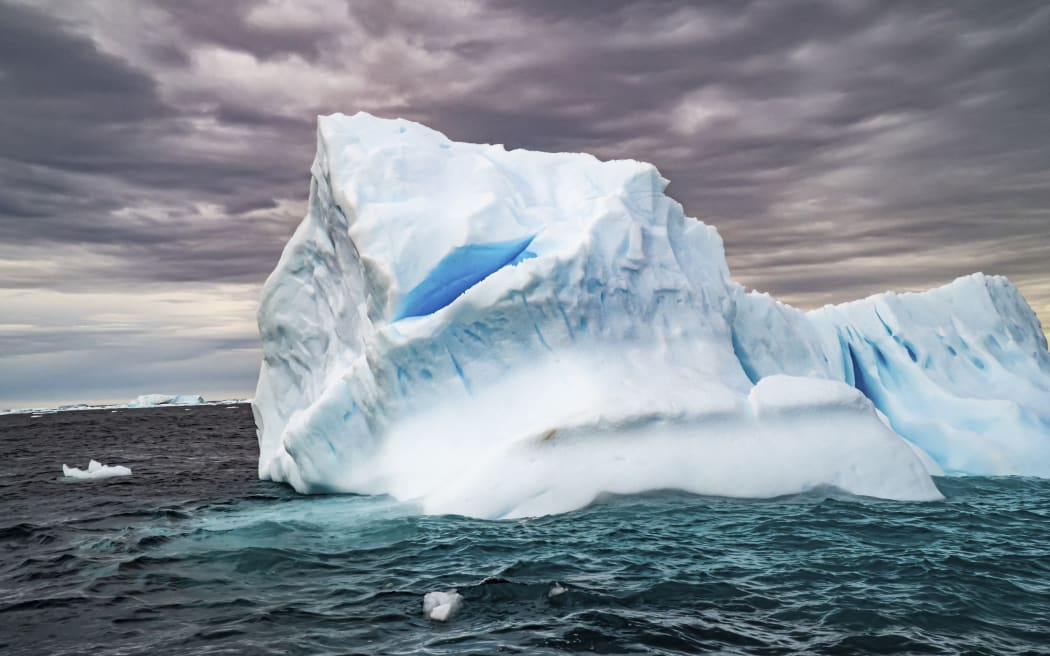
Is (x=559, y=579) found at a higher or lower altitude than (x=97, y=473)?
lower

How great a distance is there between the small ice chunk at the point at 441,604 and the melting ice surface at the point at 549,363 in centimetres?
286

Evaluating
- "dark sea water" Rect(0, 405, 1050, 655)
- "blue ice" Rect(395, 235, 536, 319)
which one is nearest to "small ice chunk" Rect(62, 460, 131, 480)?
"dark sea water" Rect(0, 405, 1050, 655)

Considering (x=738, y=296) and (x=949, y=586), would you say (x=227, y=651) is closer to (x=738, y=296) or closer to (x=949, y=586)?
(x=949, y=586)

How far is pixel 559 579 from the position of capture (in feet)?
22.3

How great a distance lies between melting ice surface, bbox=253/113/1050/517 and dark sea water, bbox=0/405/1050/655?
612 mm

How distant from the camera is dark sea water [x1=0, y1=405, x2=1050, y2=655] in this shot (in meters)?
5.59

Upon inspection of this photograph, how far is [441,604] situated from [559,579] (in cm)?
117

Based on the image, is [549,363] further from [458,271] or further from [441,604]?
[441,604]

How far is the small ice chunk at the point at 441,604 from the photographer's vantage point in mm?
6070

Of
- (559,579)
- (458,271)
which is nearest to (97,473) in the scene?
(458,271)

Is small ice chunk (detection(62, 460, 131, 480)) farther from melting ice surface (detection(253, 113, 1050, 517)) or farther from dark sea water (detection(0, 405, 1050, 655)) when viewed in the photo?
dark sea water (detection(0, 405, 1050, 655))

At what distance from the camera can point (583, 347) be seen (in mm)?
10820

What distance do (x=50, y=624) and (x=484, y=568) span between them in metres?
3.83

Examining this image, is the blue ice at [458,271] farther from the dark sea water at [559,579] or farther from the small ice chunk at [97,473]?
the small ice chunk at [97,473]
